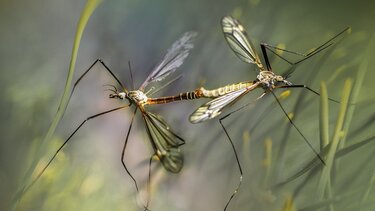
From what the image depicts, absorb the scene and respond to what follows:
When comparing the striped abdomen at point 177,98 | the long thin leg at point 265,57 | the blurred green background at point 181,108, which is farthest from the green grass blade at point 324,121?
the striped abdomen at point 177,98

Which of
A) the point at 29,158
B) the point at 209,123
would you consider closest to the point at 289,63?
the point at 209,123

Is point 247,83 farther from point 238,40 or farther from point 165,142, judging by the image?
point 165,142

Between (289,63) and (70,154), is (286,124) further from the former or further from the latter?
(70,154)

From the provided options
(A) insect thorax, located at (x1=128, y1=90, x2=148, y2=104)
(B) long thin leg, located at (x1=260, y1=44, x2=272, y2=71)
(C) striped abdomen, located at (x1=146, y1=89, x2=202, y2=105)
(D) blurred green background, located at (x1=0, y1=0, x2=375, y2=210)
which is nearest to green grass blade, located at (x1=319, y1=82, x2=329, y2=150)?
(D) blurred green background, located at (x1=0, y1=0, x2=375, y2=210)

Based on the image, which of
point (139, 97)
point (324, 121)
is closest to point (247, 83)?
point (324, 121)

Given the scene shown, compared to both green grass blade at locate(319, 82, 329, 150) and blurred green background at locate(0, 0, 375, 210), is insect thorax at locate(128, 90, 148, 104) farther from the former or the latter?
green grass blade at locate(319, 82, 329, 150)

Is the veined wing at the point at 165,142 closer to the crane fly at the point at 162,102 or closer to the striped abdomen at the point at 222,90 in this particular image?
the crane fly at the point at 162,102
